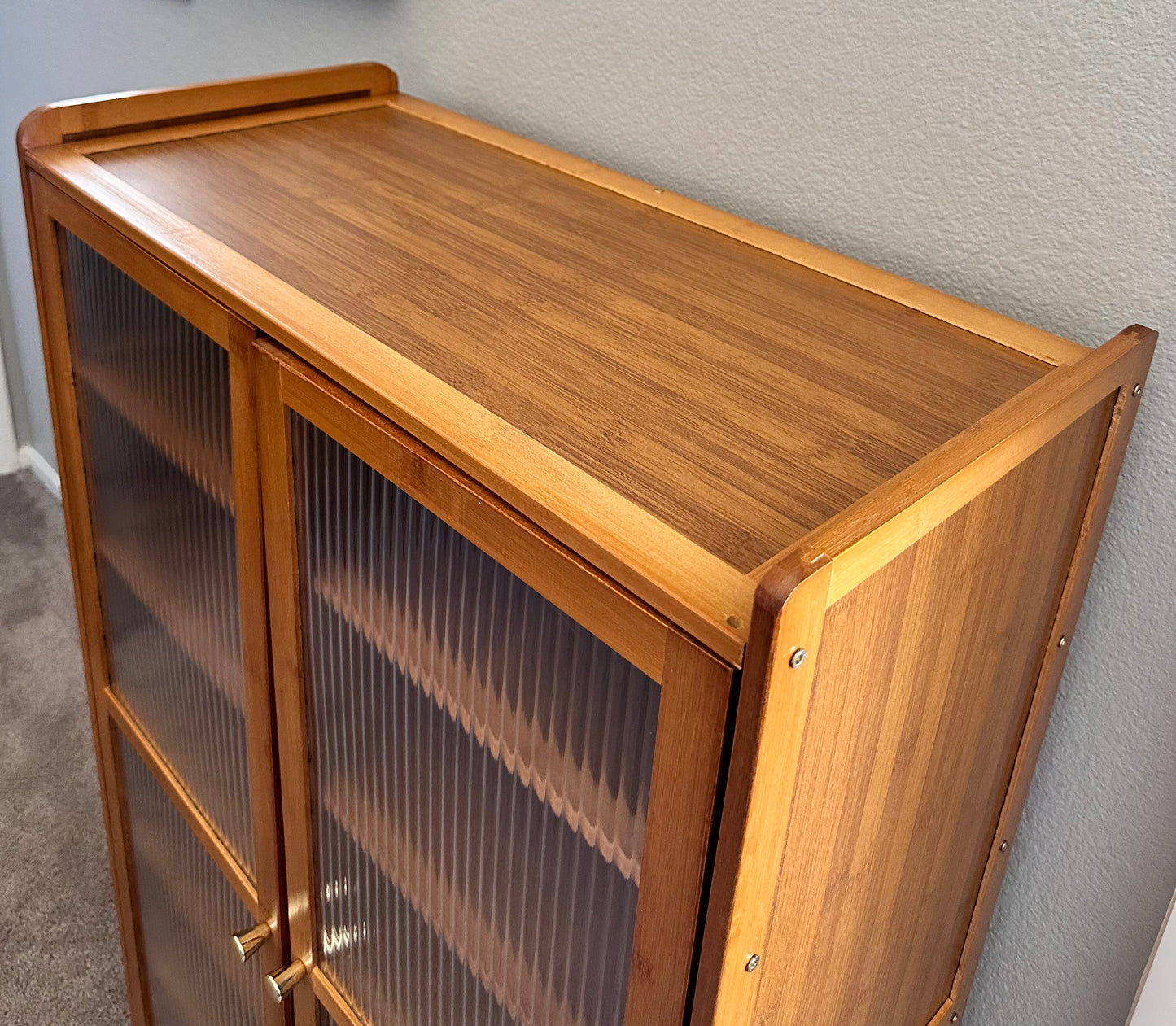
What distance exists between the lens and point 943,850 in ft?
2.32

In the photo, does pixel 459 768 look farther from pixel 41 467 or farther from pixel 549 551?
pixel 41 467

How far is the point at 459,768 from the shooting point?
698mm

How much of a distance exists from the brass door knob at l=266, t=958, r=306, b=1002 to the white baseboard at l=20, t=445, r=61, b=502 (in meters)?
1.91

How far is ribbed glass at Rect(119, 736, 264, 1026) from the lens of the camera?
110cm

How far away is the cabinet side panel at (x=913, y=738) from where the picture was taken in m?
0.50

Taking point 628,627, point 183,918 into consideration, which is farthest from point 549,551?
point 183,918

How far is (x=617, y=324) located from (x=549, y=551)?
217mm

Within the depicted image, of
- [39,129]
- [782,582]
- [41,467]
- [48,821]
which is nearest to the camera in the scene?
[782,582]

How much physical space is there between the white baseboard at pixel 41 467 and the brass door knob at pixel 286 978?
1910 millimetres

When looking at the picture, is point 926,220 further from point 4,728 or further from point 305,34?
point 4,728

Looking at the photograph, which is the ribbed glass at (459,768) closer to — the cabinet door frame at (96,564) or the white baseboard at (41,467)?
the cabinet door frame at (96,564)

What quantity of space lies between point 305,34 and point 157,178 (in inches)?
21.0

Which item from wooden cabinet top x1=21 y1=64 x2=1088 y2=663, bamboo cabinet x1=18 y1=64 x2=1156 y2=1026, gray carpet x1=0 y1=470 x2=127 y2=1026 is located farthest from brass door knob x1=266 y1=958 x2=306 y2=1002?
gray carpet x1=0 y1=470 x2=127 y2=1026

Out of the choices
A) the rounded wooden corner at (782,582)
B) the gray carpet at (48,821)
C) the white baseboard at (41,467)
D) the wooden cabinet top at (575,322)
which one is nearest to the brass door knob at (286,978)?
the wooden cabinet top at (575,322)
